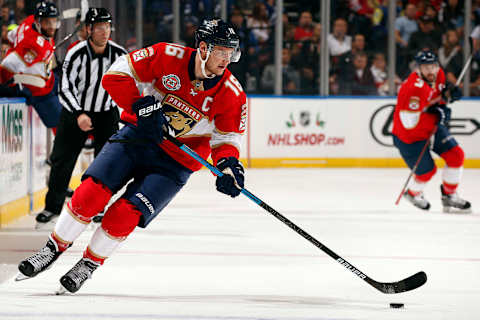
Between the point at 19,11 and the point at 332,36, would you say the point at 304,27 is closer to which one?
the point at 332,36

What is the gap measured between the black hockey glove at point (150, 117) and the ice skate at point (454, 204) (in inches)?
143

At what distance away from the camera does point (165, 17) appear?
971 centimetres

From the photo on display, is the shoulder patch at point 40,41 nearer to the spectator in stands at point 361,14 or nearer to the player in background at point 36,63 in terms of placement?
the player in background at point 36,63

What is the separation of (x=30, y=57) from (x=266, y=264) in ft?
8.18

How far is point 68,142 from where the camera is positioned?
512 cm

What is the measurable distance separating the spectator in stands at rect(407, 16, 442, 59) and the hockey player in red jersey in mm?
3578

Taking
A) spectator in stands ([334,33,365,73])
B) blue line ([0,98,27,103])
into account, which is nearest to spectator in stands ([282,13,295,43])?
spectator in stands ([334,33,365,73])

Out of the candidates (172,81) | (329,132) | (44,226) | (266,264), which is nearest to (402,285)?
(266,264)

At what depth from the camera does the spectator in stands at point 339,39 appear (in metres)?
9.86

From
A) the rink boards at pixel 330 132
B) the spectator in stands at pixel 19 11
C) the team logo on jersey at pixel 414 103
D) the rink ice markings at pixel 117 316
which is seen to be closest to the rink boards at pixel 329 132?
the rink boards at pixel 330 132

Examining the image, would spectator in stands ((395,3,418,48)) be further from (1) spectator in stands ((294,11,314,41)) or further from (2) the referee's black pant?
(2) the referee's black pant

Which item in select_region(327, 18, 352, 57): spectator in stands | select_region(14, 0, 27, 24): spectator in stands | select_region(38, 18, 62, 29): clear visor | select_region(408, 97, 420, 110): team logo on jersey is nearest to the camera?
select_region(38, 18, 62, 29): clear visor

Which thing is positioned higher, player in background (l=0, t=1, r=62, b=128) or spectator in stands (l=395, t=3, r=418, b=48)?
player in background (l=0, t=1, r=62, b=128)

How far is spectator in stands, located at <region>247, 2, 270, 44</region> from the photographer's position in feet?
32.2
